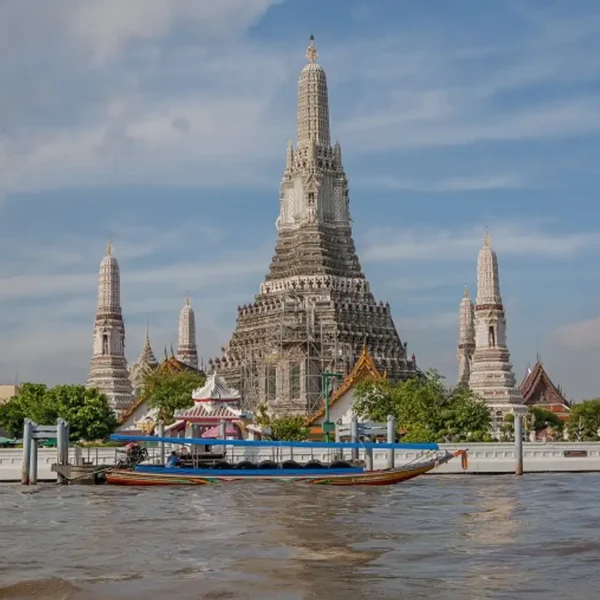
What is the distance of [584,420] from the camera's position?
67750 millimetres

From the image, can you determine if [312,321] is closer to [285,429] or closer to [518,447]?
[285,429]

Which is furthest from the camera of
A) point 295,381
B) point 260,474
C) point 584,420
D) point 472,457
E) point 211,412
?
point 295,381

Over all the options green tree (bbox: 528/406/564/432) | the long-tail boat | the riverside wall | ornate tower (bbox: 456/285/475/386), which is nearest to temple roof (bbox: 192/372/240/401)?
the riverside wall

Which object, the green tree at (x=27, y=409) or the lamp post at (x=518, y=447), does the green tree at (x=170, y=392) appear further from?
the lamp post at (x=518, y=447)

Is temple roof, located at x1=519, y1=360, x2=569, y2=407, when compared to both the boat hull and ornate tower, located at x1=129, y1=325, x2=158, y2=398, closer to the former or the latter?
ornate tower, located at x1=129, y1=325, x2=158, y2=398

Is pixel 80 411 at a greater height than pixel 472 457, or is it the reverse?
pixel 80 411

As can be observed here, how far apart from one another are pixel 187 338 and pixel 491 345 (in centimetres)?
3458

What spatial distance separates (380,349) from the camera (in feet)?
268

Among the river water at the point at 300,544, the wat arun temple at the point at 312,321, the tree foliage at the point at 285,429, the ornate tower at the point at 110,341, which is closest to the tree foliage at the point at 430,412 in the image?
the tree foliage at the point at 285,429

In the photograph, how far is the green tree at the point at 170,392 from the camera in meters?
67.9

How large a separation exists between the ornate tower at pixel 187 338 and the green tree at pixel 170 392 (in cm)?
2649

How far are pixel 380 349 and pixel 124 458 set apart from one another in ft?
132

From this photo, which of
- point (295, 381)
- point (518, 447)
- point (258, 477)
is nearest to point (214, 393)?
point (518, 447)

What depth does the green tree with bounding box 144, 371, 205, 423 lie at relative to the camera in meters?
67.9
